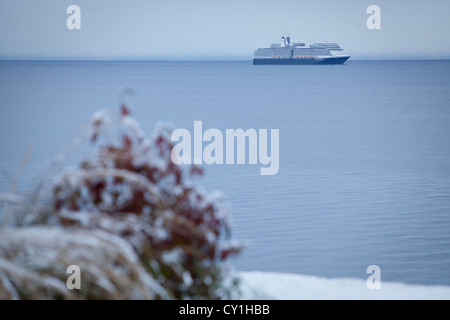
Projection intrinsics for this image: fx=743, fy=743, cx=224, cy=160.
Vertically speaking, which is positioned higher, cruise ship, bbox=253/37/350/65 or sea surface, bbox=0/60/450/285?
cruise ship, bbox=253/37/350/65

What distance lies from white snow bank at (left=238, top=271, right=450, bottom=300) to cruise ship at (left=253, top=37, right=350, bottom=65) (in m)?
2.28

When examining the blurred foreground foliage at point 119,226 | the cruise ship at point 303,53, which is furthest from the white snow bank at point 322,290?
the cruise ship at point 303,53

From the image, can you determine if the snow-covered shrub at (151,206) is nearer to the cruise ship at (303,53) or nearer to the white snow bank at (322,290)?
the white snow bank at (322,290)

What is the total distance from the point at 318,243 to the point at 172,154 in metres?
2.57

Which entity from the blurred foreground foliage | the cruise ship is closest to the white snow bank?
the blurred foreground foliage

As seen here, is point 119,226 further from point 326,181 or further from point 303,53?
point 303,53

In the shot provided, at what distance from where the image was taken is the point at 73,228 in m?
2.35

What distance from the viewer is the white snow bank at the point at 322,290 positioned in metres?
3.45

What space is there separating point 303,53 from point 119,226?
487 centimetres

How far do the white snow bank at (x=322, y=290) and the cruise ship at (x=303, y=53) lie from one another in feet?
7.49

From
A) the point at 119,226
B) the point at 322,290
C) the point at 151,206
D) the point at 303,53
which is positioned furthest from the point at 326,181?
the point at 119,226

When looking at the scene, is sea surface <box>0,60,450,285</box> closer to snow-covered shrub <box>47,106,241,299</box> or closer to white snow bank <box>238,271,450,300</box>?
snow-covered shrub <box>47,106,241,299</box>

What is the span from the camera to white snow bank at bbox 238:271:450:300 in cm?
345
